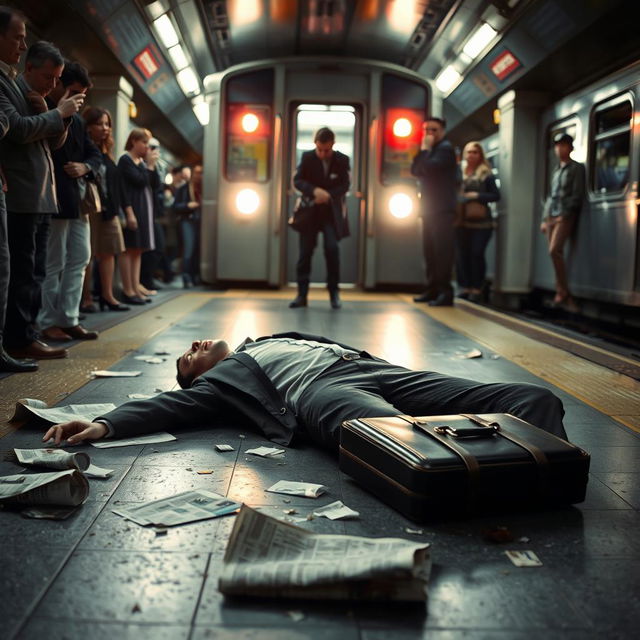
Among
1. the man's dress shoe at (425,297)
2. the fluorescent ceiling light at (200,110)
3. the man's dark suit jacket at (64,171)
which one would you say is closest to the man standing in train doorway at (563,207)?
the man's dress shoe at (425,297)

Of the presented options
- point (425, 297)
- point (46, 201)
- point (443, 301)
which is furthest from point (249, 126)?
point (46, 201)

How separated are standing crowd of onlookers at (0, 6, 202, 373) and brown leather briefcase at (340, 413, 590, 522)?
9.12 ft

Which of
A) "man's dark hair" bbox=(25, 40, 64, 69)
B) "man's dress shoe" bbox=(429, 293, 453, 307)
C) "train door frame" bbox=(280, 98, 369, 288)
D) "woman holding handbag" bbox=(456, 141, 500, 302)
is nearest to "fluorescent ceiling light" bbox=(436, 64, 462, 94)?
"woman holding handbag" bbox=(456, 141, 500, 302)

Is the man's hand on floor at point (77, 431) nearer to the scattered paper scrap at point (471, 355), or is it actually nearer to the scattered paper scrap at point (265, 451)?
the scattered paper scrap at point (265, 451)

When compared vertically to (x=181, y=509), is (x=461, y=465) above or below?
above

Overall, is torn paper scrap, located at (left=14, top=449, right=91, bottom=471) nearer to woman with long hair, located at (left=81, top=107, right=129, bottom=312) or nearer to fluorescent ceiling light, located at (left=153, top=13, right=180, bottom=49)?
woman with long hair, located at (left=81, top=107, right=129, bottom=312)

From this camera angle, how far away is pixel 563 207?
30.8 ft

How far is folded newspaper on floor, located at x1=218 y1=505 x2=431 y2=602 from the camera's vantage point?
1.88 metres

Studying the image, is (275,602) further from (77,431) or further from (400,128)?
(400,128)

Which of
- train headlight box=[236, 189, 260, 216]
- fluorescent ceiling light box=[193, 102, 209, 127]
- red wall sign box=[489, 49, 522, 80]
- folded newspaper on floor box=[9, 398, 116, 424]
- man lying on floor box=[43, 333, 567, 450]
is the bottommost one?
folded newspaper on floor box=[9, 398, 116, 424]

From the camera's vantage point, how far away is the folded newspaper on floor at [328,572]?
1876 mm

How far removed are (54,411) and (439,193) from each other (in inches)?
284

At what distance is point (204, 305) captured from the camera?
9617mm

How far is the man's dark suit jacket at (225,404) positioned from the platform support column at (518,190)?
323 inches
